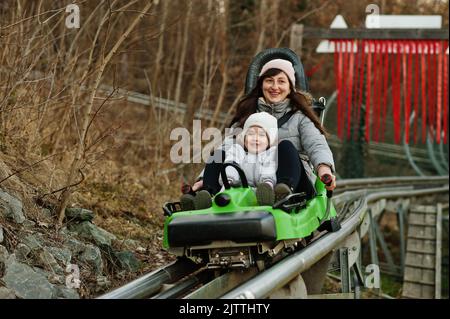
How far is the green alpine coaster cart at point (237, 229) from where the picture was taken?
4703 millimetres

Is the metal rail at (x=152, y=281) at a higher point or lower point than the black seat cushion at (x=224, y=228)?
lower

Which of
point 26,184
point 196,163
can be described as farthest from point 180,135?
point 26,184

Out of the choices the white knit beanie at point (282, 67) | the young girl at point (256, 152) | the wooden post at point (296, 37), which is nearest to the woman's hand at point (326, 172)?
the young girl at point (256, 152)

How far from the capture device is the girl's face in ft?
18.0

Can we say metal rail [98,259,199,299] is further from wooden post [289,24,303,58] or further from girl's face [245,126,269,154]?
wooden post [289,24,303,58]

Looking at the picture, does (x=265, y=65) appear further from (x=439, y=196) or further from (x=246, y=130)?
(x=439, y=196)

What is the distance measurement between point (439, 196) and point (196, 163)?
1143 centimetres

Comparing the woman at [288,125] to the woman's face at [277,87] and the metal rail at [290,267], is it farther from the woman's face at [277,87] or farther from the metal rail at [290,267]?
the metal rail at [290,267]

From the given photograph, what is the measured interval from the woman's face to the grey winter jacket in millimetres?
45

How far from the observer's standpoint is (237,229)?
469 centimetres

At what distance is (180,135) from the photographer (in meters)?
11.0

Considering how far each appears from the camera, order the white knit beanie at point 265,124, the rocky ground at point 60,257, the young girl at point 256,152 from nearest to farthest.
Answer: the rocky ground at point 60,257
the young girl at point 256,152
the white knit beanie at point 265,124

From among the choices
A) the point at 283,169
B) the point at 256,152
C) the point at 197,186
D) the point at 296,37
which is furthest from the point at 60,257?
the point at 296,37

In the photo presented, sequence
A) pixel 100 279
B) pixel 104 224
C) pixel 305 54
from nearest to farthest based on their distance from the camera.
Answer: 1. pixel 100 279
2. pixel 104 224
3. pixel 305 54
